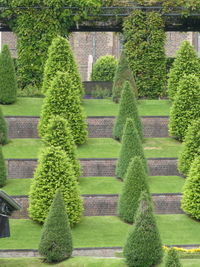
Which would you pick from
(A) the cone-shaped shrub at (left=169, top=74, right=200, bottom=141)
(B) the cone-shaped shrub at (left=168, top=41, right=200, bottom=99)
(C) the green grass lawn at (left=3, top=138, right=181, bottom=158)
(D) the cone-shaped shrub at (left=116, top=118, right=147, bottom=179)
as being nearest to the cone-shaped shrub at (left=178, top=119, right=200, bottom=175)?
(C) the green grass lawn at (left=3, top=138, right=181, bottom=158)

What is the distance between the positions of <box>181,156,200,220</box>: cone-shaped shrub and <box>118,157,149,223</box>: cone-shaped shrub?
146 centimetres

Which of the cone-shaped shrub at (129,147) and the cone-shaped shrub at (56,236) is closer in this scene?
the cone-shaped shrub at (56,236)

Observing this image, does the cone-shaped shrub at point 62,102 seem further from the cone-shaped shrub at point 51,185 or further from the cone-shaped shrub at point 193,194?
the cone-shaped shrub at point 193,194

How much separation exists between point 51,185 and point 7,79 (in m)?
8.26

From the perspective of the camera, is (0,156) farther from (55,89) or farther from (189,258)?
(189,258)

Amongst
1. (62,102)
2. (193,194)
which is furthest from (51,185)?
(62,102)

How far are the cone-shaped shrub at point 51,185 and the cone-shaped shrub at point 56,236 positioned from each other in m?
3.33

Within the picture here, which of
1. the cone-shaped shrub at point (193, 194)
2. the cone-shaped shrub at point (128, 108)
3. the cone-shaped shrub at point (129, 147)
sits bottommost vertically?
the cone-shaped shrub at point (193, 194)

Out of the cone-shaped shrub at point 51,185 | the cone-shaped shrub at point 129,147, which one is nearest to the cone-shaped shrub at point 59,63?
the cone-shaped shrub at point 129,147

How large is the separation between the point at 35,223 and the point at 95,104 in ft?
30.9

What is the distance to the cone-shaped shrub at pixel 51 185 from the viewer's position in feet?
92.3

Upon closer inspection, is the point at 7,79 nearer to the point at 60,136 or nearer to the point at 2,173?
the point at 2,173

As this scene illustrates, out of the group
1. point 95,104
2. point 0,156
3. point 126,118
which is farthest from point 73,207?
point 95,104

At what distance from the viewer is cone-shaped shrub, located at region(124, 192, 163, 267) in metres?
24.0
